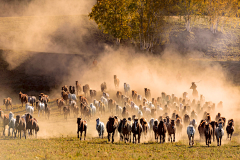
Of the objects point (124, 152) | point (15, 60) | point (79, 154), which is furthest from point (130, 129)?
point (15, 60)

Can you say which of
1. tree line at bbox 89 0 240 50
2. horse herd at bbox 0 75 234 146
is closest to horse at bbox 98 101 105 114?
horse herd at bbox 0 75 234 146

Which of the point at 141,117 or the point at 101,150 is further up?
the point at 141,117

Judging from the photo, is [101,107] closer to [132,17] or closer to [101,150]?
[101,150]

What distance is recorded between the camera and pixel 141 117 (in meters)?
34.9

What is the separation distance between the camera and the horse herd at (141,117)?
85.6 feet

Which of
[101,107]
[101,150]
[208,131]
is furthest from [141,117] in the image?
[101,150]

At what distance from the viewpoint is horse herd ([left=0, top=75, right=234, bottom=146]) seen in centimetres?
2609

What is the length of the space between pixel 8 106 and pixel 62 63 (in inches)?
1267

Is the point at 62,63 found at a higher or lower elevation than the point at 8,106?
higher

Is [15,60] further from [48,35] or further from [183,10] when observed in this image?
[183,10]

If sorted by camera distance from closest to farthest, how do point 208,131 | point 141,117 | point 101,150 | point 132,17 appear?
point 101,150, point 208,131, point 141,117, point 132,17

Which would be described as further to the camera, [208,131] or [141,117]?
[141,117]

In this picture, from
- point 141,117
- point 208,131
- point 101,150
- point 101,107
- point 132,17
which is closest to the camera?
point 101,150

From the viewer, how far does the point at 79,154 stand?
798 inches
